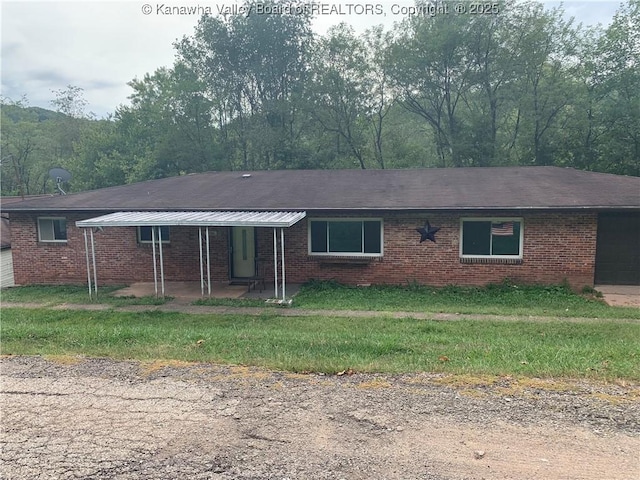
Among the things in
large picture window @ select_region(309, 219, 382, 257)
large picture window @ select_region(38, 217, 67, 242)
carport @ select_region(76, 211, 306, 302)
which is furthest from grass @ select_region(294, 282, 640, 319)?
large picture window @ select_region(38, 217, 67, 242)

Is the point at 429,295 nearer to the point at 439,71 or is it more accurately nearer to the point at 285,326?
the point at 285,326

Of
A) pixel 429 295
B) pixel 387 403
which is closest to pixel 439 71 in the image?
pixel 429 295

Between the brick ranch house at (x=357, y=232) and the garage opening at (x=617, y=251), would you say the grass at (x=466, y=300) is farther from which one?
the garage opening at (x=617, y=251)

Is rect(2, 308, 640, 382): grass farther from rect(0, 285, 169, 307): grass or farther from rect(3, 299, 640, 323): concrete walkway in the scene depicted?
rect(0, 285, 169, 307): grass

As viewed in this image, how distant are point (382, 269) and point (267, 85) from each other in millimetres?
22217

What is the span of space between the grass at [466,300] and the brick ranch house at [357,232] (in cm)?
40

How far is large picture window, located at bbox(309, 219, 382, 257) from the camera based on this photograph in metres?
12.0

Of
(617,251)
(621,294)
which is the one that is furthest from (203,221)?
(617,251)

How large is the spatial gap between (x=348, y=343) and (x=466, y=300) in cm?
499

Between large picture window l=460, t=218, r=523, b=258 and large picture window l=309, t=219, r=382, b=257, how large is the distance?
2.28 meters

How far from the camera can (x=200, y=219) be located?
1068cm

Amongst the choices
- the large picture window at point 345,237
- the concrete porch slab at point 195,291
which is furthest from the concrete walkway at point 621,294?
the concrete porch slab at point 195,291

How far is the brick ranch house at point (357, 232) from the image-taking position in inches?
432

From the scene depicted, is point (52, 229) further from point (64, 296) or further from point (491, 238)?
point (491, 238)
